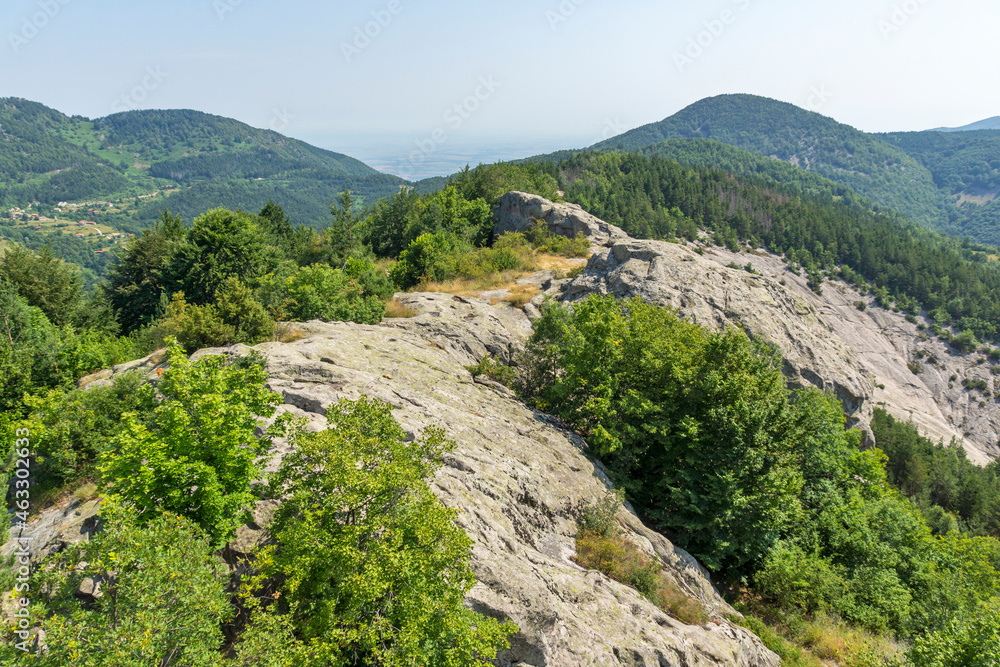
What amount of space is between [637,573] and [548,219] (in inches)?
1607

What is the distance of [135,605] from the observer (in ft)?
16.1

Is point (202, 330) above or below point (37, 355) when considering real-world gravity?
above

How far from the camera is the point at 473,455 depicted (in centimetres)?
1196

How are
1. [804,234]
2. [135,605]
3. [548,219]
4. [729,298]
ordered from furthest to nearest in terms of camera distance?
[804,234], [548,219], [729,298], [135,605]

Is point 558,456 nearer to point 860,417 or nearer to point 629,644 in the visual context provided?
point 629,644

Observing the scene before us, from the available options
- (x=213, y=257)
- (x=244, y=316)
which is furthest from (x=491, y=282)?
(x=244, y=316)

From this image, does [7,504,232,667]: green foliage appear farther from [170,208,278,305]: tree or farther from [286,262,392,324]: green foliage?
[170,208,278,305]: tree

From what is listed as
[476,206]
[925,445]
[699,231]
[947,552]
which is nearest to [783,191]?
[699,231]

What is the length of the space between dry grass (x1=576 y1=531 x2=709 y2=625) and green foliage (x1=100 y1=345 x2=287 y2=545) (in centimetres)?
762

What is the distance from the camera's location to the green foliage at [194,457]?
6816 millimetres

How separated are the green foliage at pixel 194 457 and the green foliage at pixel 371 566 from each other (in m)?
0.82

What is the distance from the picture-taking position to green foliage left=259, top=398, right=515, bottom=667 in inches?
233

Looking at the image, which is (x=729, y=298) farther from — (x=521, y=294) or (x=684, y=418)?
(x=684, y=418)

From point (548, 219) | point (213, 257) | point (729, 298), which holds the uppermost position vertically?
point (548, 219)
